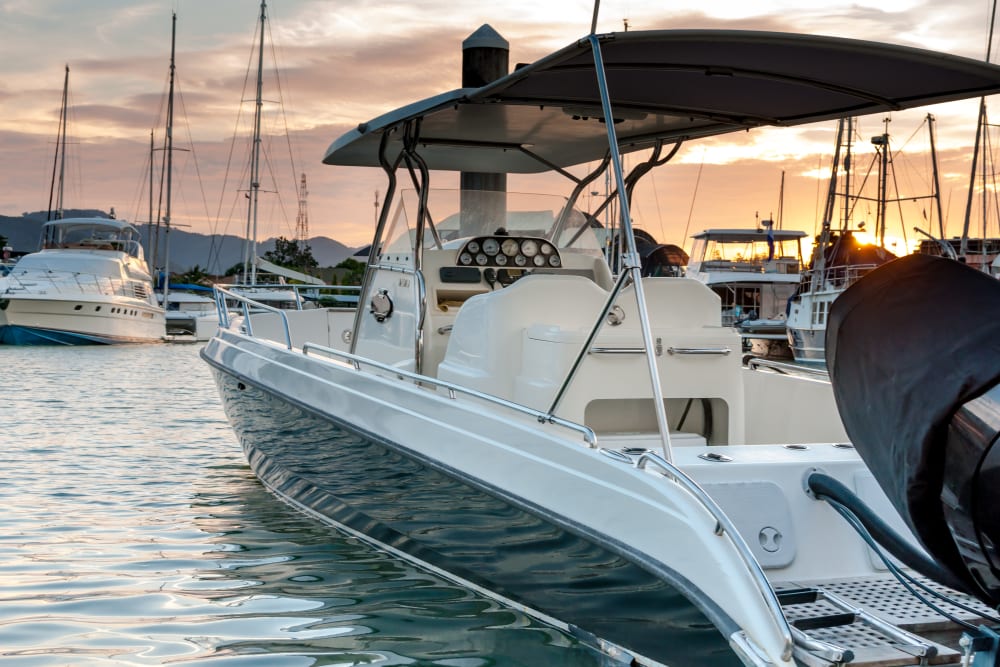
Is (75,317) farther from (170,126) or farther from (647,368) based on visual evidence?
(647,368)

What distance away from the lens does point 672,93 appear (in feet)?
15.3

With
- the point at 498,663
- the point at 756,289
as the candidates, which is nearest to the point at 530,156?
the point at 498,663

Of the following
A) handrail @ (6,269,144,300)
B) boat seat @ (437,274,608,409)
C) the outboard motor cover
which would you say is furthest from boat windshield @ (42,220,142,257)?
the outboard motor cover

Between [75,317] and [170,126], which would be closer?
[75,317]

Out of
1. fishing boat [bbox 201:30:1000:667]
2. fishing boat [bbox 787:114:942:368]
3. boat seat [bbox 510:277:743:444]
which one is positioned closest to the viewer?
fishing boat [bbox 201:30:1000:667]

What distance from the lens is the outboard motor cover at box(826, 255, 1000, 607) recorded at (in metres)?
1.55

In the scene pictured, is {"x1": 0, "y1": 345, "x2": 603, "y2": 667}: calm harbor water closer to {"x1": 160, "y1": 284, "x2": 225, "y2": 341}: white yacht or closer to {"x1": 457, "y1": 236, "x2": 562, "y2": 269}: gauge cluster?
{"x1": 457, "y1": 236, "x2": 562, "y2": 269}: gauge cluster

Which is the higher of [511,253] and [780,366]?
[511,253]

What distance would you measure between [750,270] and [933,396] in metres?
28.6

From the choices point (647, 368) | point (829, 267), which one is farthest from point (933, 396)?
point (829, 267)

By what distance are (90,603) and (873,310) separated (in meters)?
3.94

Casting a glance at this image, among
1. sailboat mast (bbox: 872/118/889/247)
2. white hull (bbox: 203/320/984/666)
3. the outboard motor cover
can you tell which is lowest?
white hull (bbox: 203/320/984/666)

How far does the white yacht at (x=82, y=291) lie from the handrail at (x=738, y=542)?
82.1ft

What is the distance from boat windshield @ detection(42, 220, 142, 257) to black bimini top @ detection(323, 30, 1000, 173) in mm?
24391
